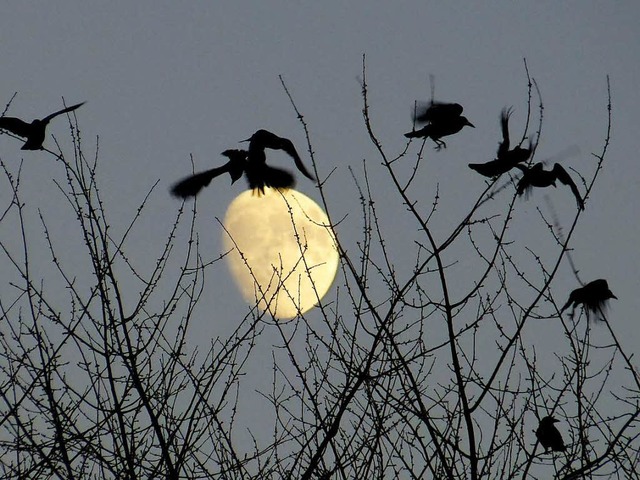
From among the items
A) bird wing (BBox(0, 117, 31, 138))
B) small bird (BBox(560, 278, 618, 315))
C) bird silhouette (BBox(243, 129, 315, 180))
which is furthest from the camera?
bird wing (BBox(0, 117, 31, 138))

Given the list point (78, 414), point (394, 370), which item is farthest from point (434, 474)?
point (78, 414)

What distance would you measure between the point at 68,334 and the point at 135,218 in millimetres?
782

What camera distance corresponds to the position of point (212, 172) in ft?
21.7

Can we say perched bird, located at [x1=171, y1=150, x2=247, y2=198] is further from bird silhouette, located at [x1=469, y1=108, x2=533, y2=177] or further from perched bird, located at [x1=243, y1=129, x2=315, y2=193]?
bird silhouette, located at [x1=469, y1=108, x2=533, y2=177]

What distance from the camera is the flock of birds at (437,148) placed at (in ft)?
18.4

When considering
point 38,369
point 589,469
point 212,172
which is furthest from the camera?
point 212,172

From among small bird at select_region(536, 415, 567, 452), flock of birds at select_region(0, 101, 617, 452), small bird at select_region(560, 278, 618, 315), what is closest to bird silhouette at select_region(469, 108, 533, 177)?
flock of birds at select_region(0, 101, 617, 452)

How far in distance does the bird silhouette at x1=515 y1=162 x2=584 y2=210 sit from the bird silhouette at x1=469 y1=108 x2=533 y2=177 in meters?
0.05

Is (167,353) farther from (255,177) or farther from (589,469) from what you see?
(589,469)

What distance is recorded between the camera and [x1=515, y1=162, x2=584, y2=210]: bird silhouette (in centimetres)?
553

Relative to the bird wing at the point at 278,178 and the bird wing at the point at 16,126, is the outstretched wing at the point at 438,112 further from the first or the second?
the bird wing at the point at 16,126

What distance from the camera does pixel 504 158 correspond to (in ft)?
19.1

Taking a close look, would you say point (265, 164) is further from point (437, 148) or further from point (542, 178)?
point (542, 178)

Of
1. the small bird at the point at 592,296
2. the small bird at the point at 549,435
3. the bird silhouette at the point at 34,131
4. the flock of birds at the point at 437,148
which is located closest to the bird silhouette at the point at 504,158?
the flock of birds at the point at 437,148
